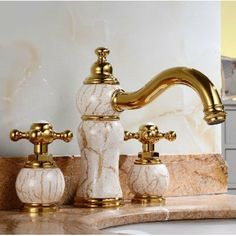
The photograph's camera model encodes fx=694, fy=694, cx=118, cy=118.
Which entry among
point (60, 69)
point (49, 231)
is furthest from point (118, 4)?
point (49, 231)

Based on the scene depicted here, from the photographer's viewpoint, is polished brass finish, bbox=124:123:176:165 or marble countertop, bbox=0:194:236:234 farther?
polished brass finish, bbox=124:123:176:165

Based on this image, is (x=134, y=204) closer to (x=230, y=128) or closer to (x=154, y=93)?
(x=154, y=93)

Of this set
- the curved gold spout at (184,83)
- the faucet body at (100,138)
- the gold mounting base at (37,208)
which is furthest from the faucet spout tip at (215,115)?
the gold mounting base at (37,208)

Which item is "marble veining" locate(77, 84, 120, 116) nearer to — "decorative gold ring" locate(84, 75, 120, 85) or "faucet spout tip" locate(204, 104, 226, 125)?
"decorative gold ring" locate(84, 75, 120, 85)

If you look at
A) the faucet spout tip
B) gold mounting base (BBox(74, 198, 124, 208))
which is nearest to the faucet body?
gold mounting base (BBox(74, 198, 124, 208))

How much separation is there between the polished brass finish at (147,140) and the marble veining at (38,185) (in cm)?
18

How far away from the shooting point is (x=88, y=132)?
3.34 ft

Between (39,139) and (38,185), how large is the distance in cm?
7

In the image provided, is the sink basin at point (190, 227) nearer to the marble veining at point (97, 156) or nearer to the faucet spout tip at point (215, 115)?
the marble veining at point (97, 156)

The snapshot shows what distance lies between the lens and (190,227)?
1031 mm

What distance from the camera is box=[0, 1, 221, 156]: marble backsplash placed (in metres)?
1.02

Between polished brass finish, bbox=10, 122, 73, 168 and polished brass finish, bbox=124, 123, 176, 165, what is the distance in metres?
0.16

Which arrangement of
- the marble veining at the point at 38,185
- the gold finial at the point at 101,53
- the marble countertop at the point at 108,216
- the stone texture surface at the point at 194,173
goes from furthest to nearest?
the stone texture surface at the point at 194,173
the gold finial at the point at 101,53
the marble veining at the point at 38,185
the marble countertop at the point at 108,216

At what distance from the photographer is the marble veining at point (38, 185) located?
941 millimetres
